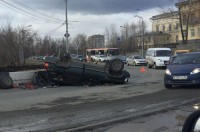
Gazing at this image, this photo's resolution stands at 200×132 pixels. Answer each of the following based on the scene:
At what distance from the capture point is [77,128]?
786 centimetres

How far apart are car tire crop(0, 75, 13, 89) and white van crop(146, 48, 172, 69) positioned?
22.1 meters

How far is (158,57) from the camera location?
3969cm

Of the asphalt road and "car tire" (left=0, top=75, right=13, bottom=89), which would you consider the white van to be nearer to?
"car tire" (left=0, top=75, right=13, bottom=89)

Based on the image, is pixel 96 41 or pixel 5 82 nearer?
pixel 5 82

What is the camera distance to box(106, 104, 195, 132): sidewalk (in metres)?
7.52

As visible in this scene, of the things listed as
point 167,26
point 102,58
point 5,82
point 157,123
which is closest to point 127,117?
point 157,123

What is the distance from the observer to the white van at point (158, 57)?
128 feet

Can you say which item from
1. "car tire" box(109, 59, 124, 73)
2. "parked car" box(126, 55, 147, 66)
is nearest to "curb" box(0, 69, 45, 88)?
"car tire" box(109, 59, 124, 73)

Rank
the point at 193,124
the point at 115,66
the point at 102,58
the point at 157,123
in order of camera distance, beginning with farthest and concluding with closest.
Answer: the point at 102,58 → the point at 115,66 → the point at 157,123 → the point at 193,124

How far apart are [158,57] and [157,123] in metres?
31.9

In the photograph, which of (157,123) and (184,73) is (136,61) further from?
(157,123)

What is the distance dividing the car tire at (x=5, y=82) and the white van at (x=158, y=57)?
22100 millimetres

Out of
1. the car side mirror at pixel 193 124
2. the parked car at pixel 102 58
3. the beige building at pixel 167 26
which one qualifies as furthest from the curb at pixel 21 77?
the beige building at pixel 167 26

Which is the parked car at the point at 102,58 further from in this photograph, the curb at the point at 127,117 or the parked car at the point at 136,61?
the curb at the point at 127,117
